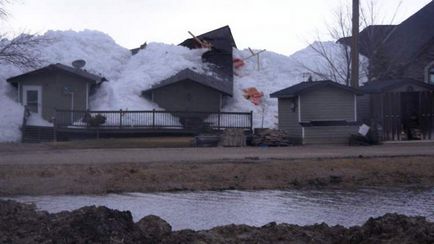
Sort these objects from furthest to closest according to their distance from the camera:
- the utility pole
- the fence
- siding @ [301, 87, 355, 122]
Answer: the fence → the utility pole → siding @ [301, 87, 355, 122]

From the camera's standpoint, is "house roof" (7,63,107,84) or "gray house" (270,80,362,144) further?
"house roof" (7,63,107,84)

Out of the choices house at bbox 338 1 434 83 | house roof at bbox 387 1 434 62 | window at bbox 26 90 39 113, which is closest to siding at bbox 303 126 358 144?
house at bbox 338 1 434 83

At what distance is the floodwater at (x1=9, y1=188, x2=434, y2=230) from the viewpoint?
1195 cm

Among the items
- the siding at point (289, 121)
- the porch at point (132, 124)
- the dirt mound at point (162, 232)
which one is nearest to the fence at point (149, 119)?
the porch at point (132, 124)

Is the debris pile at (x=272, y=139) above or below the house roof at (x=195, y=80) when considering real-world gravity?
below

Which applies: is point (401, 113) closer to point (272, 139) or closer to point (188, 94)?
point (272, 139)

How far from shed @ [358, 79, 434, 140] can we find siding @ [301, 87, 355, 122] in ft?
3.84

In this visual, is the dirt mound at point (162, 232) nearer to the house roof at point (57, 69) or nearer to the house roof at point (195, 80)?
the house roof at point (57, 69)

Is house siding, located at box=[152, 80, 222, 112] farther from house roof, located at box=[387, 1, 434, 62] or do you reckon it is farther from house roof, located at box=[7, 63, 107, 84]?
house roof, located at box=[387, 1, 434, 62]

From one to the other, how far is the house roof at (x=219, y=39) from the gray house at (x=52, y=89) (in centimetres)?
1248

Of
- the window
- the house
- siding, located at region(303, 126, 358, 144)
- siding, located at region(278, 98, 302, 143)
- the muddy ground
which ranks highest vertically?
the house

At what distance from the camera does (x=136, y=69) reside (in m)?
47.9

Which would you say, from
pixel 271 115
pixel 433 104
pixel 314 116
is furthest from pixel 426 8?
pixel 314 116

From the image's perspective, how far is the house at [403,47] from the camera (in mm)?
40844
